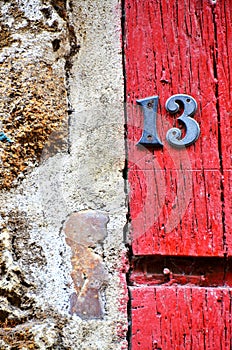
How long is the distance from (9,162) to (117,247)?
0.26 metres

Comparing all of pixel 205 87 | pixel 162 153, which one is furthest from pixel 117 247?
pixel 205 87

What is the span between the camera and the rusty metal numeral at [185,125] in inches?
38.0

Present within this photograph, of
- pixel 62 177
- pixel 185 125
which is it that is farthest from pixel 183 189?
pixel 62 177

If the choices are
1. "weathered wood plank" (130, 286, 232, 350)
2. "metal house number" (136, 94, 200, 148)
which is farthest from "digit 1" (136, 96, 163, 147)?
"weathered wood plank" (130, 286, 232, 350)

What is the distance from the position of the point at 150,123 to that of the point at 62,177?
7.6 inches

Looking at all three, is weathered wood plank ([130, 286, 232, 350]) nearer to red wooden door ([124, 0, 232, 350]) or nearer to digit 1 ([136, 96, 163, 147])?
red wooden door ([124, 0, 232, 350])

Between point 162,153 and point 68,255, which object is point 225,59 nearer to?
point 162,153

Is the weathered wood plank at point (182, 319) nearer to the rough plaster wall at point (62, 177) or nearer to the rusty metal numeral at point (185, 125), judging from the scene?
the rough plaster wall at point (62, 177)

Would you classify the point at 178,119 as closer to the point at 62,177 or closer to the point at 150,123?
the point at 150,123

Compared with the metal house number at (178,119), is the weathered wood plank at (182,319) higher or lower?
lower

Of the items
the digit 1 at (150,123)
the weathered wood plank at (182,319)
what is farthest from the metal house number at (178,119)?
the weathered wood plank at (182,319)

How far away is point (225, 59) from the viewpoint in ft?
3.24

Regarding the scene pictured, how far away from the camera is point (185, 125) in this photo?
97cm

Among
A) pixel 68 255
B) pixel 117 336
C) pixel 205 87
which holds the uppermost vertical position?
pixel 205 87
